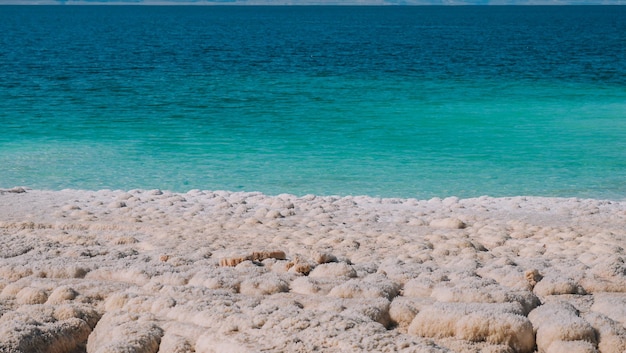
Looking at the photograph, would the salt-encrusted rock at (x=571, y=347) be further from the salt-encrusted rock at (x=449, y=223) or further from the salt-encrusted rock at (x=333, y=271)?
the salt-encrusted rock at (x=449, y=223)

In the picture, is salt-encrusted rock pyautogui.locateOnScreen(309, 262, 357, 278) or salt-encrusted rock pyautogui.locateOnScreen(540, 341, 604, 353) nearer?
salt-encrusted rock pyautogui.locateOnScreen(540, 341, 604, 353)

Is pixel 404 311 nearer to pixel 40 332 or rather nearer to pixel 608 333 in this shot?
pixel 608 333

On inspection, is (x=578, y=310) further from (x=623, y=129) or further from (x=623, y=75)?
(x=623, y=75)

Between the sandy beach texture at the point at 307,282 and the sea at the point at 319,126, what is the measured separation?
465cm

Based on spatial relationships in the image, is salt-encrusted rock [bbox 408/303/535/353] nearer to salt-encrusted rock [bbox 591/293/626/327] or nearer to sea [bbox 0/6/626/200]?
salt-encrusted rock [bbox 591/293/626/327]

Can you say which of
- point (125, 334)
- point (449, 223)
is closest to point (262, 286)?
point (125, 334)

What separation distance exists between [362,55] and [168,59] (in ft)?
43.4

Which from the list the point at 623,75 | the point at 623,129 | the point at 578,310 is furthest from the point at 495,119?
the point at 578,310

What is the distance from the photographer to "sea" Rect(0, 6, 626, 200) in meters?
16.9

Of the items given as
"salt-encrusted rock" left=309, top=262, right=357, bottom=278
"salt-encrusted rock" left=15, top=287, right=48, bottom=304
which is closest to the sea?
"salt-encrusted rock" left=309, top=262, right=357, bottom=278

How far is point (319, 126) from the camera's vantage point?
23.7 m

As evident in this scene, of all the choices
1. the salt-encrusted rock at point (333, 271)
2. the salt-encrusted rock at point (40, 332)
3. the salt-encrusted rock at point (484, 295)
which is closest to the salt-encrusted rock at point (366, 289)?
the salt-encrusted rock at point (484, 295)

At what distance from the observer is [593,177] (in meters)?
17.0

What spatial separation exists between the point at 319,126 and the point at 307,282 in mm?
17606
